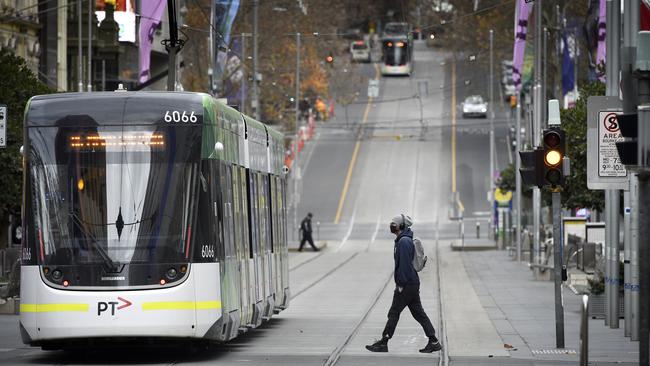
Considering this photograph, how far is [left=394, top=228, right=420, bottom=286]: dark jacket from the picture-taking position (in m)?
20.9

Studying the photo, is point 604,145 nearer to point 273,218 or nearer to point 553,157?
point 553,157

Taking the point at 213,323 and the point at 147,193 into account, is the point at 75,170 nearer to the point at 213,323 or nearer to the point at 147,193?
the point at 147,193

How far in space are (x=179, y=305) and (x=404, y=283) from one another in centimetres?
358

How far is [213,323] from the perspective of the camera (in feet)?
61.5

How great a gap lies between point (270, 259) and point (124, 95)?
237 inches

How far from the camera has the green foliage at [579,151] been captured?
4028 cm

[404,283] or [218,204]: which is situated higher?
[218,204]

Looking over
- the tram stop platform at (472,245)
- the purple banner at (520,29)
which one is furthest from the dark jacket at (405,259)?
the tram stop platform at (472,245)

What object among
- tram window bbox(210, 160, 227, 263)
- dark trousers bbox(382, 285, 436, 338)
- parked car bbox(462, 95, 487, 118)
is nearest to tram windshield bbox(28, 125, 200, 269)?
tram window bbox(210, 160, 227, 263)

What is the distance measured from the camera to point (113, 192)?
18781 mm

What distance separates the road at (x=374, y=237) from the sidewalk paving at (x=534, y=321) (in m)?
0.43

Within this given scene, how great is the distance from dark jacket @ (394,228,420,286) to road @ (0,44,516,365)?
3.15ft

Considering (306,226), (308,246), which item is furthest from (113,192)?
(308,246)

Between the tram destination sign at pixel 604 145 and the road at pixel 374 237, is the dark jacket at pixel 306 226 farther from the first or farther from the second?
the tram destination sign at pixel 604 145
